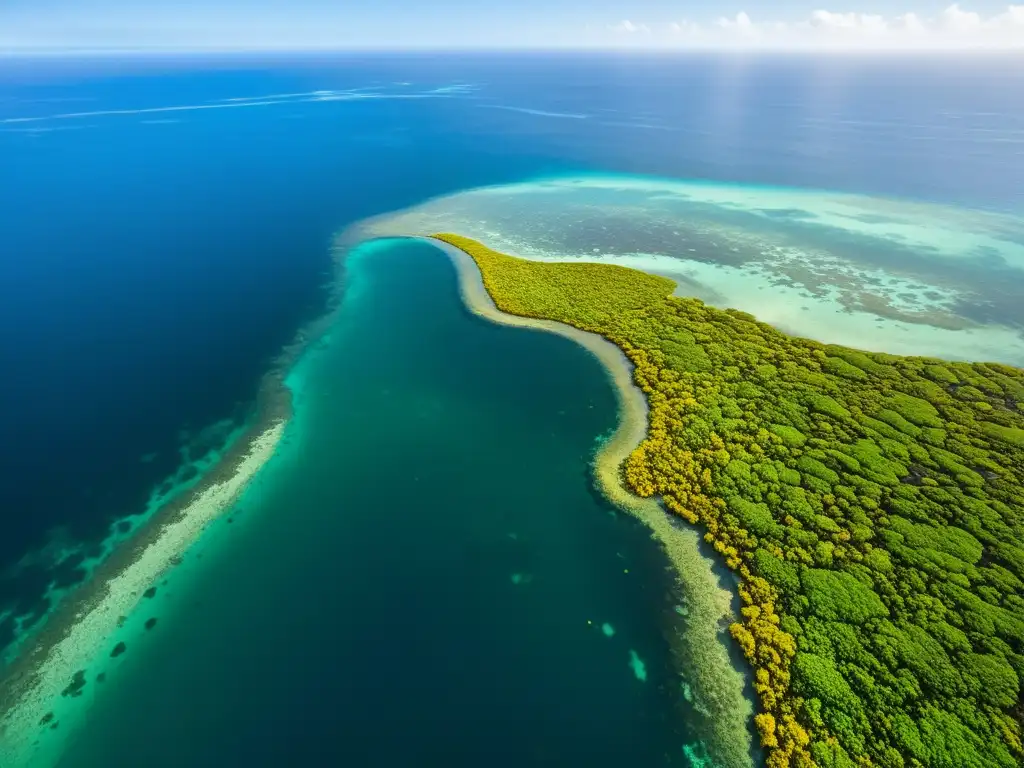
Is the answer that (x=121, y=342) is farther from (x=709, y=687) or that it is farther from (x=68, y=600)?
(x=709, y=687)

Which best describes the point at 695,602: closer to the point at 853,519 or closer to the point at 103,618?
the point at 853,519

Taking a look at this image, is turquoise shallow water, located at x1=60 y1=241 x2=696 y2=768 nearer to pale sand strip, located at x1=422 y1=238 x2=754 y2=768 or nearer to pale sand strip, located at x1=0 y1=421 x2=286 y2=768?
pale sand strip, located at x1=422 y1=238 x2=754 y2=768

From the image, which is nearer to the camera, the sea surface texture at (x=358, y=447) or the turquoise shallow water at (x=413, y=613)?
the turquoise shallow water at (x=413, y=613)

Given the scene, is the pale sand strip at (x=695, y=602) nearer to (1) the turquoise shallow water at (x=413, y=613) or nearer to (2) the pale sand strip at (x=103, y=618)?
(1) the turquoise shallow water at (x=413, y=613)

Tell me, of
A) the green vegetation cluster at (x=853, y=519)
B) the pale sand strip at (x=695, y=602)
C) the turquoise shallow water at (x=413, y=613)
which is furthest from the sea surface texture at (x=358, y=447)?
the green vegetation cluster at (x=853, y=519)

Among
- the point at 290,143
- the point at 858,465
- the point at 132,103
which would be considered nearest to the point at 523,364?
the point at 858,465

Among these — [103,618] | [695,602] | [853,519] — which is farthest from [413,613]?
[853,519]

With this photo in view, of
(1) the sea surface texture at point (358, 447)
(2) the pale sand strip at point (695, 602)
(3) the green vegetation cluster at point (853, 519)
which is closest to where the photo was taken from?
(3) the green vegetation cluster at point (853, 519)

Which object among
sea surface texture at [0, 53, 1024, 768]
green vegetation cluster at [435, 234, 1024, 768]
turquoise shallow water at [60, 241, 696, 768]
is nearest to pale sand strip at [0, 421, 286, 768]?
sea surface texture at [0, 53, 1024, 768]
